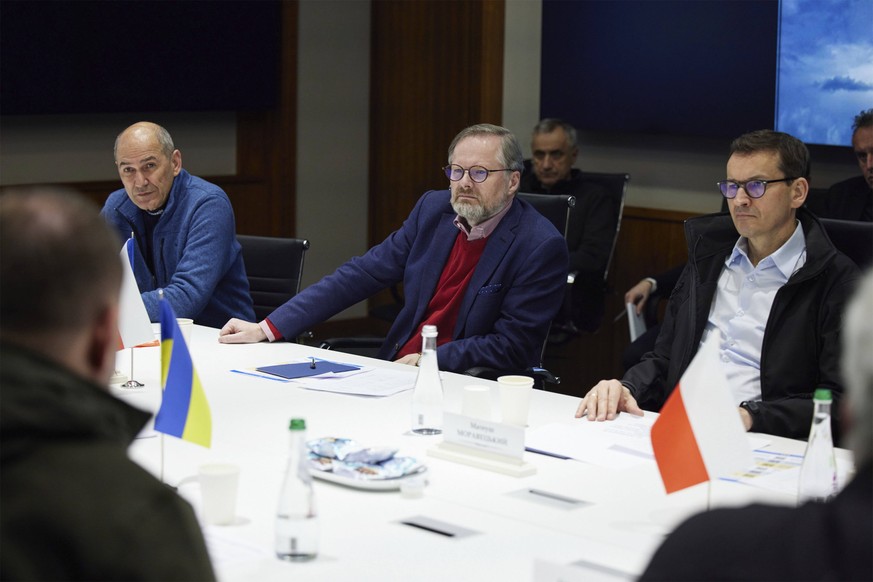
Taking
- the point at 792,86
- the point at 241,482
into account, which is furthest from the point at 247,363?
the point at 792,86

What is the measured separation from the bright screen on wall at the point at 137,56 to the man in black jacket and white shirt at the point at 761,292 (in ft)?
12.3

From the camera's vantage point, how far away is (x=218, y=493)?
219cm

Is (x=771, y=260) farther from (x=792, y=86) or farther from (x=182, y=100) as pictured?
(x=182, y=100)

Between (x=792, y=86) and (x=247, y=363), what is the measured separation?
306cm

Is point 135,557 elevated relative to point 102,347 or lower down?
lower down

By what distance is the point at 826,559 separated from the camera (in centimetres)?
122

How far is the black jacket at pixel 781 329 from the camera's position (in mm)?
3182

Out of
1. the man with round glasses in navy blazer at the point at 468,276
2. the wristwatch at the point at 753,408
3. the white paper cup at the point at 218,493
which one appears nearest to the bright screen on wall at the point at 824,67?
the man with round glasses in navy blazer at the point at 468,276

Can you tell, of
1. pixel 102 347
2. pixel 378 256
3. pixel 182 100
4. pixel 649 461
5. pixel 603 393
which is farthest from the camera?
pixel 182 100

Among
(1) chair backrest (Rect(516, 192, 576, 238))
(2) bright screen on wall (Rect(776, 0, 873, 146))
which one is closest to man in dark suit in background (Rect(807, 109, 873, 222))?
(2) bright screen on wall (Rect(776, 0, 873, 146))

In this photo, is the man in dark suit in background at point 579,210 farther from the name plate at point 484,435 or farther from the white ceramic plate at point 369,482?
the white ceramic plate at point 369,482

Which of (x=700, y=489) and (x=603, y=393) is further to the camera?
(x=603, y=393)

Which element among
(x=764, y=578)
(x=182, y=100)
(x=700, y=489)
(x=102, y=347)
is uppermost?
(x=182, y=100)

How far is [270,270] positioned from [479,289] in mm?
1029
